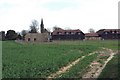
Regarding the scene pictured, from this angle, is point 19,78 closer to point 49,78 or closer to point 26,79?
point 26,79

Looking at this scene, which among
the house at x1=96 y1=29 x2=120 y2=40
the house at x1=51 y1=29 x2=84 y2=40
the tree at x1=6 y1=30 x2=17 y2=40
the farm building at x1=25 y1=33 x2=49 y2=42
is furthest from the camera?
the tree at x1=6 y1=30 x2=17 y2=40

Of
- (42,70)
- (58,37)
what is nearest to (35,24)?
(58,37)

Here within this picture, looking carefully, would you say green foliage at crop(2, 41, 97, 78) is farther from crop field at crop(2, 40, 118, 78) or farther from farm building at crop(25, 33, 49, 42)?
farm building at crop(25, 33, 49, 42)

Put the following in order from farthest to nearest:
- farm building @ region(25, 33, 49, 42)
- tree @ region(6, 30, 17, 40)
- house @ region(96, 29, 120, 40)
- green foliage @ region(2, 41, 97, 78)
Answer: tree @ region(6, 30, 17, 40), house @ region(96, 29, 120, 40), farm building @ region(25, 33, 49, 42), green foliage @ region(2, 41, 97, 78)

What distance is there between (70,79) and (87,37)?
114709 mm

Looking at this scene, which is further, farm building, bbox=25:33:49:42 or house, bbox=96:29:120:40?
house, bbox=96:29:120:40

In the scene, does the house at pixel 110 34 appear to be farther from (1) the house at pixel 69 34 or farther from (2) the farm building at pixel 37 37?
(2) the farm building at pixel 37 37

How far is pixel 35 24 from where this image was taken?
496ft

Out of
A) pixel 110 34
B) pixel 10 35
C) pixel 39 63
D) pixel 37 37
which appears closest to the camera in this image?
pixel 39 63

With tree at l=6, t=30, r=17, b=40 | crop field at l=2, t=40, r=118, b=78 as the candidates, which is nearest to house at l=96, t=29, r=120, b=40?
tree at l=6, t=30, r=17, b=40

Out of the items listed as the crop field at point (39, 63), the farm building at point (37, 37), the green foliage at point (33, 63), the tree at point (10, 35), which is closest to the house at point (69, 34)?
the farm building at point (37, 37)

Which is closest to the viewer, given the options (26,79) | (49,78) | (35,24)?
(26,79)

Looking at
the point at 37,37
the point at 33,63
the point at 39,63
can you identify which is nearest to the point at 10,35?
the point at 37,37

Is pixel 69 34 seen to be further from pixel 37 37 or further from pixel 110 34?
pixel 110 34
